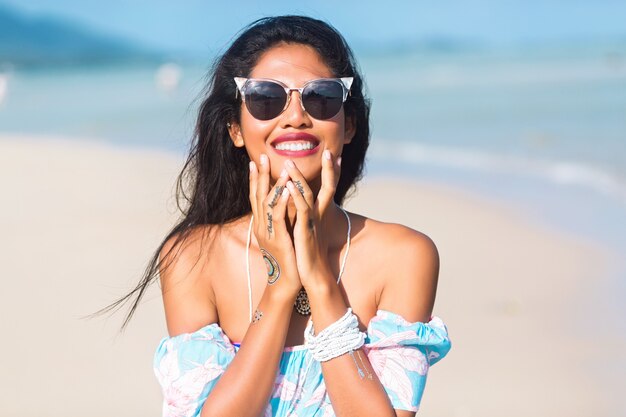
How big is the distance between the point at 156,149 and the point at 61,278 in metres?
8.01

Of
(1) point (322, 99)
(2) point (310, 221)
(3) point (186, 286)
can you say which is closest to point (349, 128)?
(1) point (322, 99)

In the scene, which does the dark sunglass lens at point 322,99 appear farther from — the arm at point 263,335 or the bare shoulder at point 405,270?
the bare shoulder at point 405,270

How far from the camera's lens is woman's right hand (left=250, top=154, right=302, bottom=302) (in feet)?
11.0

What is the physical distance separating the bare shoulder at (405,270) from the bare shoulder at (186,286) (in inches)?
Result: 22.1

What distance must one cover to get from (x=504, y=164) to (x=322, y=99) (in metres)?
Answer: 11.0

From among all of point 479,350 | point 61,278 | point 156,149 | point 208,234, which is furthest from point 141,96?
point 208,234

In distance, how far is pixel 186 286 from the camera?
3.62 meters

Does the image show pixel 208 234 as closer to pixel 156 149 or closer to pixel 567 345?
pixel 567 345

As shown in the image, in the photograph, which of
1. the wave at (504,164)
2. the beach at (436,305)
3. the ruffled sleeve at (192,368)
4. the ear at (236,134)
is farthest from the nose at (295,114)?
the wave at (504,164)

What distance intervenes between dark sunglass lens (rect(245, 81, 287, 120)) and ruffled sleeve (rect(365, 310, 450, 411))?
74 cm

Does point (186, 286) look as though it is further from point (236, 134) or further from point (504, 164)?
point (504, 164)

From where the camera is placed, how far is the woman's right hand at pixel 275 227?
3.34 metres

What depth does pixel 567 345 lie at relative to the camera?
679 cm

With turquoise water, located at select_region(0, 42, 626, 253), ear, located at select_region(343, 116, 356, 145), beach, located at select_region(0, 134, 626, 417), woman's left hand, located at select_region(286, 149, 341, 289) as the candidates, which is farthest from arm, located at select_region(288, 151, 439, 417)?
beach, located at select_region(0, 134, 626, 417)
